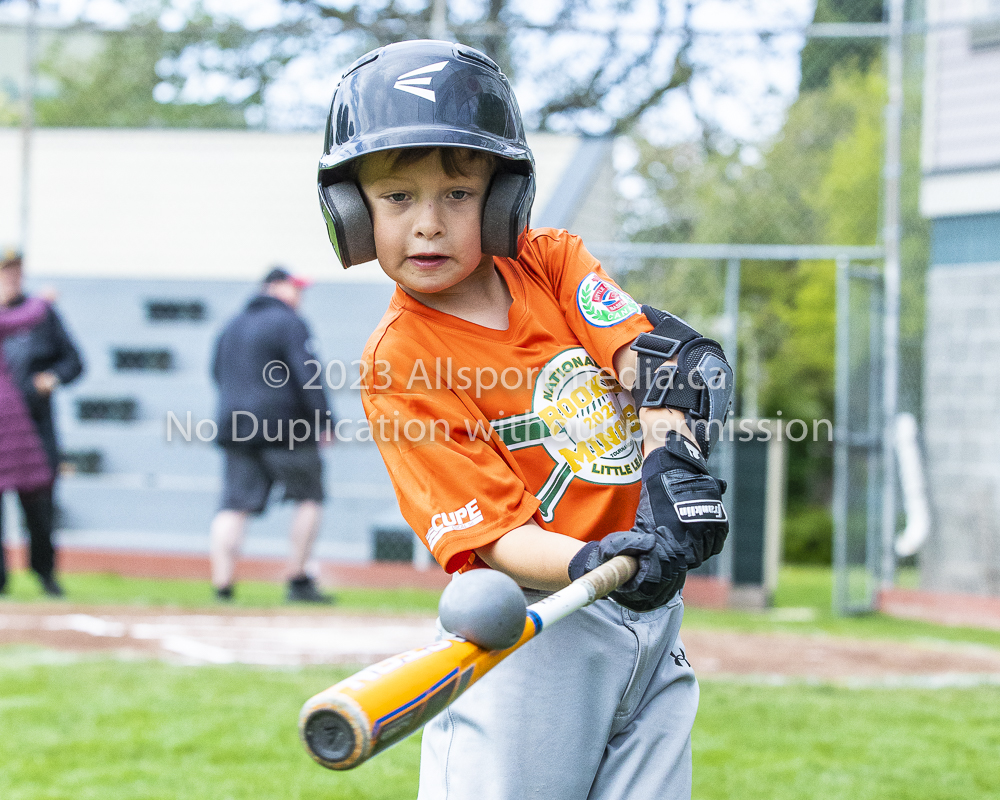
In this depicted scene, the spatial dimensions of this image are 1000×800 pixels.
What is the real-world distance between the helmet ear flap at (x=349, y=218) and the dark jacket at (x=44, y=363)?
5.53 m

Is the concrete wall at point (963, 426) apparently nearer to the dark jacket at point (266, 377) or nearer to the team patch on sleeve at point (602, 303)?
the dark jacket at point (266, 377)

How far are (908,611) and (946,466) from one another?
1.04 metres

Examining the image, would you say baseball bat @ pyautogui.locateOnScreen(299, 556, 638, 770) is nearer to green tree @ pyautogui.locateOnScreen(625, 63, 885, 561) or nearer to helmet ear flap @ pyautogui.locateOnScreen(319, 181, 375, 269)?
helmet ear flap @ pyautogui.locateOnScreen(319, 181, 375, 269)

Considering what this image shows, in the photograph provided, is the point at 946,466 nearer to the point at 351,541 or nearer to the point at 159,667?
the point at 351,541

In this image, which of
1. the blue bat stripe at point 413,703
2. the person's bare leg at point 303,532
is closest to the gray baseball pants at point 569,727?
the blue bat stripe at point 413,703

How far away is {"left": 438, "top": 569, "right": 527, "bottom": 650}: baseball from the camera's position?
4.65 feet

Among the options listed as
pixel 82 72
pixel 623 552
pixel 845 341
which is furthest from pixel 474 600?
pixel 82 72

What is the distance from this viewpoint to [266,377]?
21.7 ft

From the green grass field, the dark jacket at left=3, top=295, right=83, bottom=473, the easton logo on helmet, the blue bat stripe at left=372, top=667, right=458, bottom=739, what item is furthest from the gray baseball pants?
→ the dark jacket at left=3, top=295, right=83, bottom=473

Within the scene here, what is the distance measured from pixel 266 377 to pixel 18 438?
1.60m

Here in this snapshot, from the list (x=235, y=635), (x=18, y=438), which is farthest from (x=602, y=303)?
(x=18, y=438)

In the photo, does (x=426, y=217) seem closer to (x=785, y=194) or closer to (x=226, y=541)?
(x=226, y=541)

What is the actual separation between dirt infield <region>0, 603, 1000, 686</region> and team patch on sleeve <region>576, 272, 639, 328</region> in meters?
3.26

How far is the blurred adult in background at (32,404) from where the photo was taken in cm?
674
